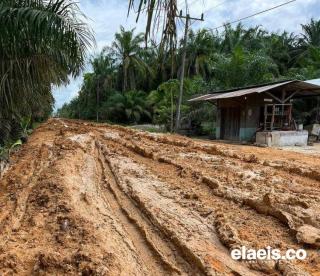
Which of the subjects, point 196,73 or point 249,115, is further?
point 196,73

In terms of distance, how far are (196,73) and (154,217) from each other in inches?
1401

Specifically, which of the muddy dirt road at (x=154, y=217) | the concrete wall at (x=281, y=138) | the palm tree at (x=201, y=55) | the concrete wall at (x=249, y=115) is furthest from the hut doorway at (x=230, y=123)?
the palm tree at (x=201, y=55)

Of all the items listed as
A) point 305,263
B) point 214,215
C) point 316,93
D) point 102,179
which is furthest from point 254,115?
point 305,263

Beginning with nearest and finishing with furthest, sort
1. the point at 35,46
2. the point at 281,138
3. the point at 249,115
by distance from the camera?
the point at 35,46 → the point at 281,138 → the point at 249,115

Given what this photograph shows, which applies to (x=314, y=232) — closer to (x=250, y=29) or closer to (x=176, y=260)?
(x=176, y=260)

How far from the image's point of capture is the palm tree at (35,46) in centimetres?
620

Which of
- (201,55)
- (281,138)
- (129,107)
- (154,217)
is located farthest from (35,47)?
(201,55)

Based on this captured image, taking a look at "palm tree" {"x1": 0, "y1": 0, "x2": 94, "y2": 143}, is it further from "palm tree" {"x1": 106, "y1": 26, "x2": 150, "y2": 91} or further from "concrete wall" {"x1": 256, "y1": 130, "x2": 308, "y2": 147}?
"palm tree" {"x1": 106, "y1": 26, "x2": 150, "y2": 91}

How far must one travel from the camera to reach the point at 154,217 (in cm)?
545

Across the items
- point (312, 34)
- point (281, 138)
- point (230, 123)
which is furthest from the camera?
point (312, 34)

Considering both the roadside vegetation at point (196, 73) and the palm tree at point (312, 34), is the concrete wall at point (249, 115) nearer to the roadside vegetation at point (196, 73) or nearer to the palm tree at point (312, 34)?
the roadside vegetation at point (196, 73)

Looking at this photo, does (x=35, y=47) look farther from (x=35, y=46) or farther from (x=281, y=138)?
(x=281, y=138)

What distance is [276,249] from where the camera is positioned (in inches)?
169

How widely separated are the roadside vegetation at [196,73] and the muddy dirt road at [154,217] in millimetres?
8553
